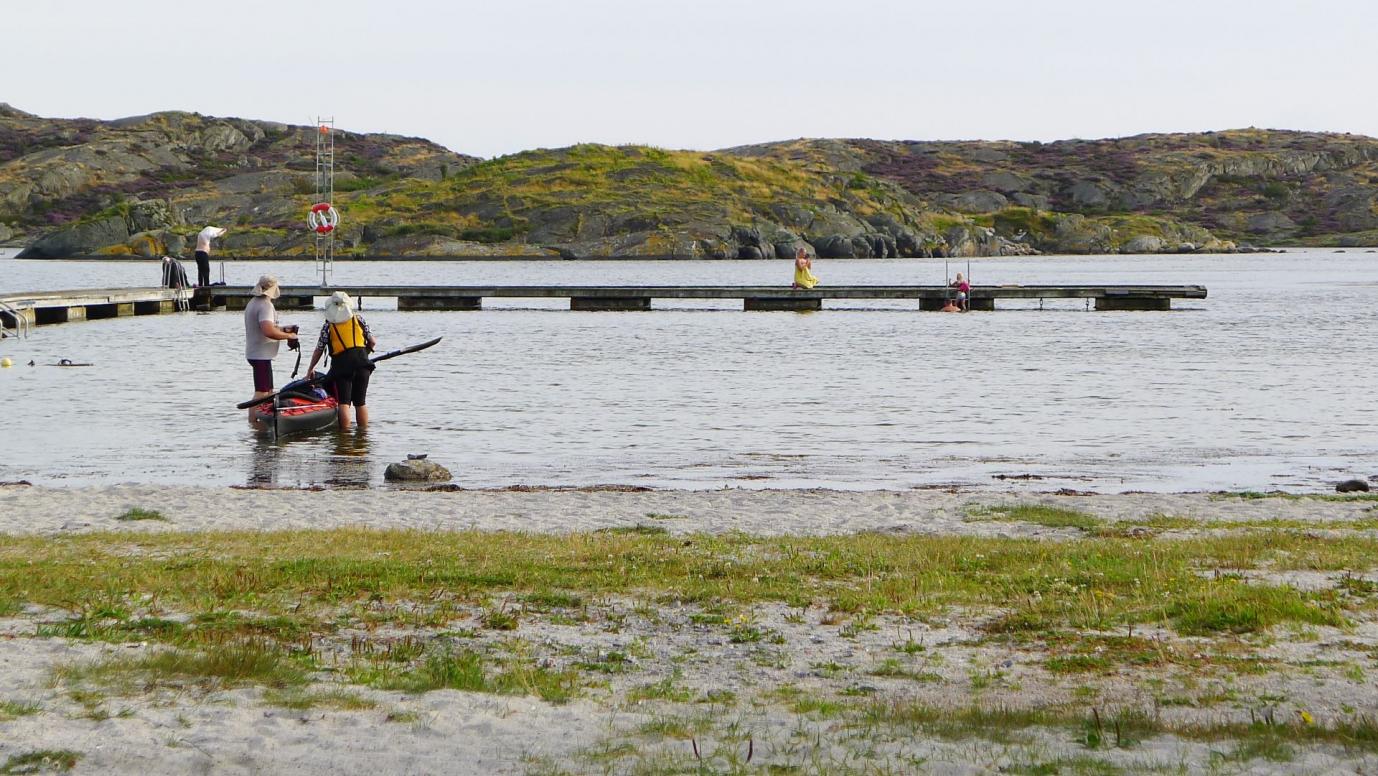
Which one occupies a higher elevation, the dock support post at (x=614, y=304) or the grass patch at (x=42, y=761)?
the dock support post at (x=614, y=304)

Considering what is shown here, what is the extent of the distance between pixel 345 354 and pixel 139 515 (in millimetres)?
8608

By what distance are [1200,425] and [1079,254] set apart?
159862 millimetres

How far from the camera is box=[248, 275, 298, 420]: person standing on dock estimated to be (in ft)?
71.2

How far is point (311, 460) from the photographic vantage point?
2059 cm

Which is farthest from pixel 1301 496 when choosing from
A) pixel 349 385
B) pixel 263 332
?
pixel 263 332

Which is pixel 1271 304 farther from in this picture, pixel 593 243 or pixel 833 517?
pixel 593 243

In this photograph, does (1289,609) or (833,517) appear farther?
(833,517)

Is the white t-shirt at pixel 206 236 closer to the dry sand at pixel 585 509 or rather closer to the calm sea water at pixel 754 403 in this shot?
the calm sea water at pixel 754 403

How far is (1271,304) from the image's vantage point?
72188 mm

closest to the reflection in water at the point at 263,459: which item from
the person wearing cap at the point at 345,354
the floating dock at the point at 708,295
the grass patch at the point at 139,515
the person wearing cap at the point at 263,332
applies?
the person wearing cap at the point at 263,332

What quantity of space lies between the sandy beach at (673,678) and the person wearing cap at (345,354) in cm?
944

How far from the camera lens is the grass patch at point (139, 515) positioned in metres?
14.0

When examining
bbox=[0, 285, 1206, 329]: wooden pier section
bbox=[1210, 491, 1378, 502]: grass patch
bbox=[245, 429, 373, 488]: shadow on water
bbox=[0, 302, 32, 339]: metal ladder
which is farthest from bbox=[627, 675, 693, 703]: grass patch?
bbox=[0, 285, 1206, 329]: wooden pier section

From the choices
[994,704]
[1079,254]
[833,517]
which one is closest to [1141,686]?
[994,704]
